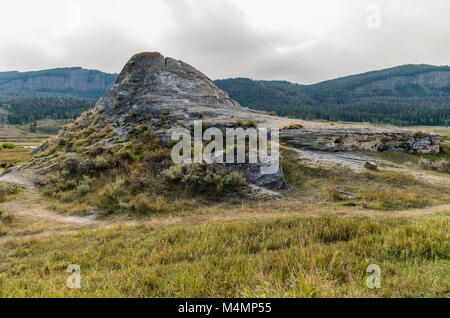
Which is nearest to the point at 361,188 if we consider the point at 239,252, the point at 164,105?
the point at 239,252

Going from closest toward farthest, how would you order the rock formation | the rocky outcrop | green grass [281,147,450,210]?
green grass [281,147,450,210] → the rock formation → the rocky outcrop

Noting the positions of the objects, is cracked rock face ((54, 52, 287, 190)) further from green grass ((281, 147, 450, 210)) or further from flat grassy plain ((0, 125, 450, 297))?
flat grassy plain ((0, 125, 450, 297))

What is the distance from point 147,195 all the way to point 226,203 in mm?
4390

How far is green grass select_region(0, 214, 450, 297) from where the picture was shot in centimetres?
327

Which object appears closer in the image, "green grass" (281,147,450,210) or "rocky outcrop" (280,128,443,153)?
"green grass" (281,147,450,210)

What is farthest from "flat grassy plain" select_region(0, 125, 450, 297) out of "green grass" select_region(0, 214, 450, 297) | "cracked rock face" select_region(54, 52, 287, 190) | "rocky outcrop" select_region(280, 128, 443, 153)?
"rocky outcrop" select_region(280, 128, 443, 153)

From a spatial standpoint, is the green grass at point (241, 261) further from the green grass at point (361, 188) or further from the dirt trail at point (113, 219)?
the green grass at point (361, 188)

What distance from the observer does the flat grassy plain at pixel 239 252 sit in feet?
11.1

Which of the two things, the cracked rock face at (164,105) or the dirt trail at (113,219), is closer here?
the dirt trail at (113,219)

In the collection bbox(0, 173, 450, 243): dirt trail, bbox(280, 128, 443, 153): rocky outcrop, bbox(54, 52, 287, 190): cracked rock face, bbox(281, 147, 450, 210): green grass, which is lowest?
bbox(0, 173, 450, 243): dirt trail

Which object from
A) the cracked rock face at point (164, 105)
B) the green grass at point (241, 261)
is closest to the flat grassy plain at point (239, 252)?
the green grass at point (241, 261)

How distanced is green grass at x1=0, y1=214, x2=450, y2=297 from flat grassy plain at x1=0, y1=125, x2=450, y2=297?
0.02 metres

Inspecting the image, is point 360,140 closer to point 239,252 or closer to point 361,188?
point 361,188

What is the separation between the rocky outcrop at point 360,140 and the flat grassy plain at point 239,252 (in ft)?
31.9
